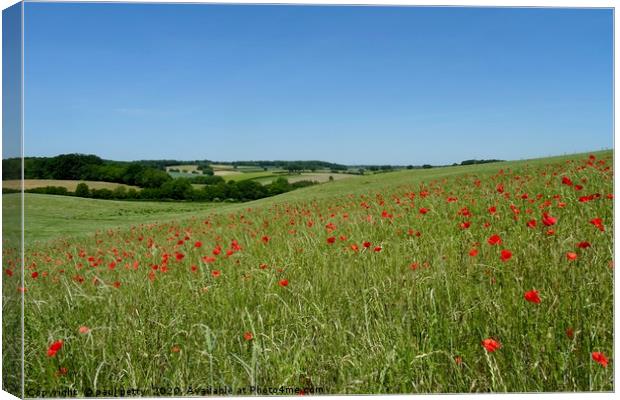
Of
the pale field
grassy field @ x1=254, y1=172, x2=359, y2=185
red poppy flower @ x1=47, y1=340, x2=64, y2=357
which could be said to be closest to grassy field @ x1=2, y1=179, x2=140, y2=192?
the pale field

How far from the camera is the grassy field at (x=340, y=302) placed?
2.55 metres

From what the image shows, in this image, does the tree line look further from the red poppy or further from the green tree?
the red poppy

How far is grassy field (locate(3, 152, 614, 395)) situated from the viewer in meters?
2.55

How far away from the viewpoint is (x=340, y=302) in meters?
2.90

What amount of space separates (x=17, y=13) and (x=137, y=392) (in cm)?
248

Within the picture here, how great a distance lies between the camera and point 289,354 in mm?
2734

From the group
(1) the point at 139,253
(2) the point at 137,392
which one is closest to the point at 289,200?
(1) the point at 139,253

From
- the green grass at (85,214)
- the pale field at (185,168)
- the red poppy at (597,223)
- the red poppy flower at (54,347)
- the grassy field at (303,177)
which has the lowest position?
the red poppy flower at (54,347)

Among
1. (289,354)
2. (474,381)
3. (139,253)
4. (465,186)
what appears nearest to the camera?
(474,381)

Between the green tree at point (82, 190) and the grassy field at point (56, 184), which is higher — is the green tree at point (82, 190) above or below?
below

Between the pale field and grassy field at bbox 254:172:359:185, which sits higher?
the pale field

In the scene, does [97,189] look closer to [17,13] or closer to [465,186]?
[17,13]

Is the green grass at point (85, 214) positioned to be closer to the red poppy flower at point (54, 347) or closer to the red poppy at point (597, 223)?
the red poppy flower at point (54, 347)

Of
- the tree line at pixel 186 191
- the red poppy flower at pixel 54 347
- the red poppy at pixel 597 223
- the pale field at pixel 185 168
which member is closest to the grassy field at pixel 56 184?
the tree line at pixel 186 191
